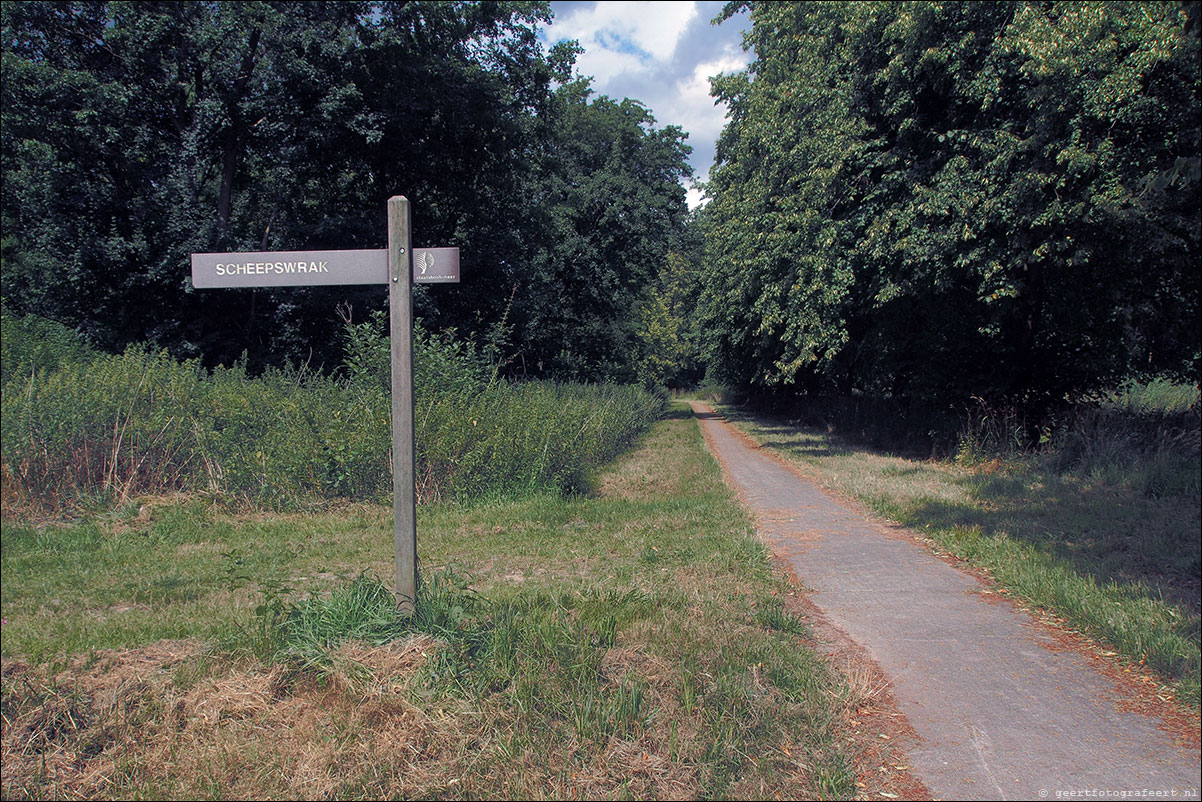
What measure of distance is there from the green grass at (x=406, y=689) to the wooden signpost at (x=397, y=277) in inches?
19.3

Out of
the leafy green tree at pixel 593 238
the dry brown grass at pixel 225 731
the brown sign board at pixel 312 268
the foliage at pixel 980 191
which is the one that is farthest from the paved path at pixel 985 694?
the leafy green tree at pixel 593 238

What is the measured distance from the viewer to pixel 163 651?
14.2 ft

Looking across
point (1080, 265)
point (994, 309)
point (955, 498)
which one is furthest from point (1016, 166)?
point (955, 498)

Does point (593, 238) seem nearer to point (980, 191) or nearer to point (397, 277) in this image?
point (980, 191)

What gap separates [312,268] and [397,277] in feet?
1.81

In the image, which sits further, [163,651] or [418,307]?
[418,307]

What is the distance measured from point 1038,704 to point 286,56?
769 inches

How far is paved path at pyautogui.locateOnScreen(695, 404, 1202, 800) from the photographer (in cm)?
345

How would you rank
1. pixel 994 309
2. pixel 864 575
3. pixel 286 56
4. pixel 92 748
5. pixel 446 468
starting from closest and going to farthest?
1. pixel 92 748
2. pixel 864 575
3. pixel 446 468
4. pixel 994 309
5. pixel 286 56

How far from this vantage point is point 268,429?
9883mm

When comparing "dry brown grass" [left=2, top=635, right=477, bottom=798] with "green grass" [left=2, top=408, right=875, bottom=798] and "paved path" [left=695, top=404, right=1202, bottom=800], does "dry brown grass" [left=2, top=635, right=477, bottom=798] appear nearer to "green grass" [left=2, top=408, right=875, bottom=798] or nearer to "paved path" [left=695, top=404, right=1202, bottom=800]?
"green grass" [left=2, top=408, right=875, bottom=798]

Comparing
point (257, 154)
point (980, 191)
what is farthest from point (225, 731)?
point (257, 154)

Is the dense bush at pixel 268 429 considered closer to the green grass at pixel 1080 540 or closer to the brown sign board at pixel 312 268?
the brown sign board at pixel 312 268

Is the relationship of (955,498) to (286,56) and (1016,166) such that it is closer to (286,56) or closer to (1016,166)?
(1016,166)
